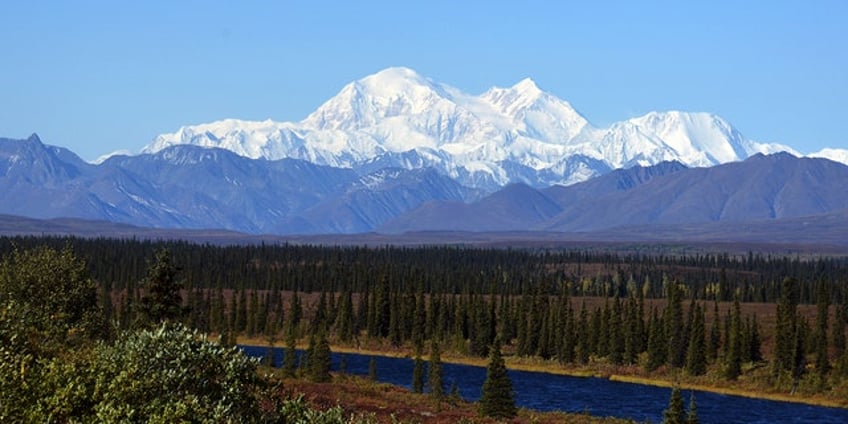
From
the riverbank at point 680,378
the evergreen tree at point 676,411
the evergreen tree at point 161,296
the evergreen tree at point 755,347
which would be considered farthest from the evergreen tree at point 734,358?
the evergreen tree at point 161,296

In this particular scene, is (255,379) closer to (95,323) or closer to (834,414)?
(95,323)

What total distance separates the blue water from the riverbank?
4042mm

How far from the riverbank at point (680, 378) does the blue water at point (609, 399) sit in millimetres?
4042

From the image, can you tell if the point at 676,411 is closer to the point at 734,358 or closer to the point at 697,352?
the point at 734,358

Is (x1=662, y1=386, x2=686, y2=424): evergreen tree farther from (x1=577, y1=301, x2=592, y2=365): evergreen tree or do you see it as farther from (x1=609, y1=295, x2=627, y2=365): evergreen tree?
(x1=577, y1=301, x2=592, y2=365): evergreen tree

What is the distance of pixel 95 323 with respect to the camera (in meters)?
99.5

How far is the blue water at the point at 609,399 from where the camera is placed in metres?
127

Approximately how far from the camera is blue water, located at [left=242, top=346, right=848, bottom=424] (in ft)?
416

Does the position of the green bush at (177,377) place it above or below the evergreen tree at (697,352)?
above

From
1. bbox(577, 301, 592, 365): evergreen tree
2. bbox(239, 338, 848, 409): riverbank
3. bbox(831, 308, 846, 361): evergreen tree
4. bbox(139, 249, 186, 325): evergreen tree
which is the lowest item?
bbox(239, 338, 848, 409): riverbank

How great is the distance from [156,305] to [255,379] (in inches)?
2101

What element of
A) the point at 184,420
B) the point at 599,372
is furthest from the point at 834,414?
the point at 184,420

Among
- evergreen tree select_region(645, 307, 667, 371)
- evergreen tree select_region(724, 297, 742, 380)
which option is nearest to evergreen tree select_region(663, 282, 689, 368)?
evergreen tree select_region(645, 307, 667, 371)

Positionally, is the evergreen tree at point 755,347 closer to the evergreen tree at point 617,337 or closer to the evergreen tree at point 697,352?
the evergreen tree at point 697,352
